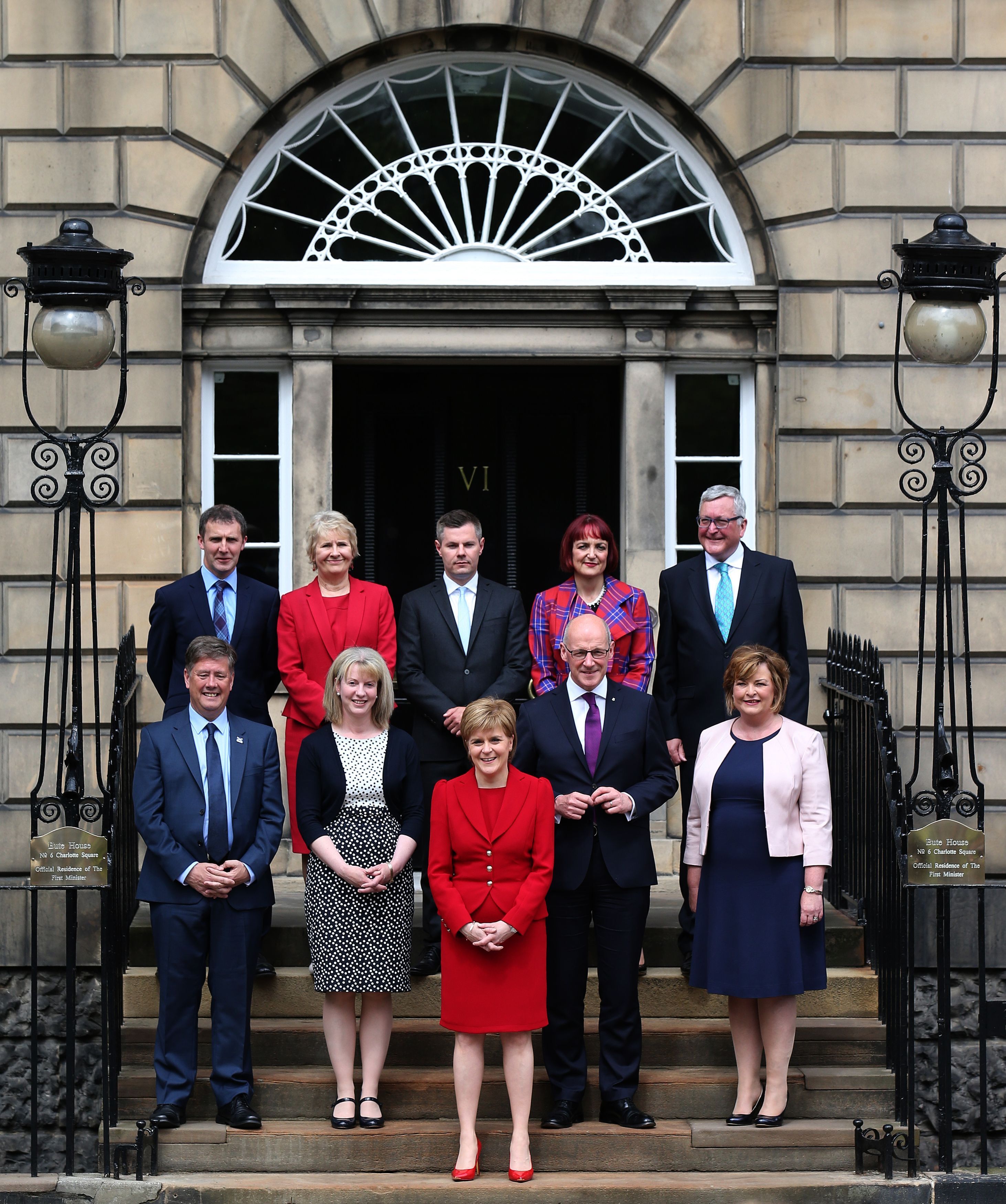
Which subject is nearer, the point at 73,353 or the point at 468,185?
the point at 73,353

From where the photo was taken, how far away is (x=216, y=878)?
5.87 metres

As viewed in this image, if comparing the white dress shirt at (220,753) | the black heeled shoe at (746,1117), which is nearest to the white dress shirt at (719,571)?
the black heeled shoe at (746,1117)

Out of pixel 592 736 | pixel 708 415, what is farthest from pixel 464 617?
pixel 708 415

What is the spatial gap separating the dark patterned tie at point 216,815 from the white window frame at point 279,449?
271 centimetres

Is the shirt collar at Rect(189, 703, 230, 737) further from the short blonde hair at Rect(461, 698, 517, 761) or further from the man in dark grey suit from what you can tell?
the short blonde hair at Rect(461, 698, 517, 761)

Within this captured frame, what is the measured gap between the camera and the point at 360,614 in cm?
657

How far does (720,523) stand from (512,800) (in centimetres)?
158

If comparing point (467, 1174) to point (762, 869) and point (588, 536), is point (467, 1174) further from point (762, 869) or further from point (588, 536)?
point (588, 536)

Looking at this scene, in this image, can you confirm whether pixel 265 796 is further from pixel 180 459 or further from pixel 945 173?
pixel 945 173

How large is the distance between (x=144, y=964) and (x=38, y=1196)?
3.91ft

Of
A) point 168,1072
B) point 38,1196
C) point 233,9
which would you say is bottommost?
point 38,1196

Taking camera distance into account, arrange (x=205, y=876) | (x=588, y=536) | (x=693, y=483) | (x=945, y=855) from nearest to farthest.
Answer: (x=205, y=876)
(x=945, y=855)
(x=588, y=536)
(x=693, y=483)

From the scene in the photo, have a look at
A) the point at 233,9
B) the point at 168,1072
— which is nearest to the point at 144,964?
the point at 168,1072

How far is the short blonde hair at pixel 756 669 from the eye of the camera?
591cm
